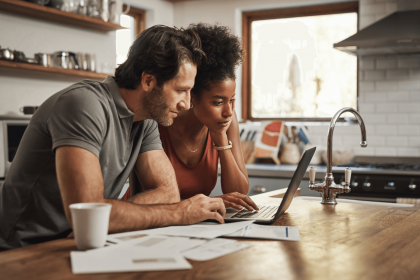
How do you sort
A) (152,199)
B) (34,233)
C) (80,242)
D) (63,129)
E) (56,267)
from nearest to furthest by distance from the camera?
(56,267) < (80,242) < (63,129) < (34,233) < (152,199)

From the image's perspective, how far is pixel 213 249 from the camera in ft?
3.60

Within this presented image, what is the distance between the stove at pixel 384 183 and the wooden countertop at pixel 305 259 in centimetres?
188

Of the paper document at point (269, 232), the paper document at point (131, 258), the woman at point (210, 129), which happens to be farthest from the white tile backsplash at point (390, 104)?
the paper document at point (131, 258)

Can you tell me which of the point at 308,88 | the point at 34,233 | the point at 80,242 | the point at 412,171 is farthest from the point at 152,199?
the point at 308,88

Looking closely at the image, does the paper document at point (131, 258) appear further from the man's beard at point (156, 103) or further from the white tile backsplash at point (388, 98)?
the white tile backsplash at point (388, 98)

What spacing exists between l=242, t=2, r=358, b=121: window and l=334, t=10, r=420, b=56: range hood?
0.54 m

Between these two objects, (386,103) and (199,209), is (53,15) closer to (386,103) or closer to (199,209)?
(199,209)

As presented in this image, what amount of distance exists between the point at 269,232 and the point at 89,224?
0.52 metres

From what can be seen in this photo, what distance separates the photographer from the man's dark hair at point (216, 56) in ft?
6.42

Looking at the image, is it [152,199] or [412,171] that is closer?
[152,199]

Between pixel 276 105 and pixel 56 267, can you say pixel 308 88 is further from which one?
pixel 56 267

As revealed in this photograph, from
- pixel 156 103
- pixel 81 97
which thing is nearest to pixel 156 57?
pixel 156 103

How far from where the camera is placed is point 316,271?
3.15ft

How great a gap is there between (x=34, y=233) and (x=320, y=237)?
859mm
